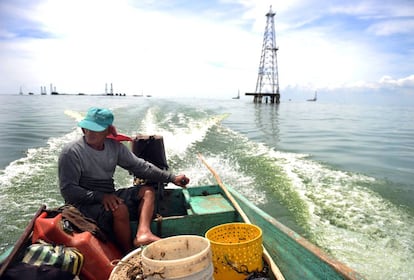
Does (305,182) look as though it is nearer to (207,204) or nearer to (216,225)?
(207,204)

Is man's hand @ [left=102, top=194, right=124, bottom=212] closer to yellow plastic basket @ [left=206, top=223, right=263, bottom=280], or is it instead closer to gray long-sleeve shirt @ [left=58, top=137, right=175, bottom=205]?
gray long-sleeve shirt @ [left=58, top=137, right=175, bottom=205]

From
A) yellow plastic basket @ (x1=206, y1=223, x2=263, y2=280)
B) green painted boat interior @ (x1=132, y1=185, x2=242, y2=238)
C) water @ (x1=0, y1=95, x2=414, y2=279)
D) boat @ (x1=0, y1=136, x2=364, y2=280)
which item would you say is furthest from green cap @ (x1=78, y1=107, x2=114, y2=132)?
water @ (x1=0, y1=95, x2=414, y2=279)

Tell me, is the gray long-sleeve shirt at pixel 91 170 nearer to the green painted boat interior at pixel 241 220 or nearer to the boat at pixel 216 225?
the boat at pixel 216 225

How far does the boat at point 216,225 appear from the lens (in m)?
2.32

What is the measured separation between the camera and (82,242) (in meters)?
2.37

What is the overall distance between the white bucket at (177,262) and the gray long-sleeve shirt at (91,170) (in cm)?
130

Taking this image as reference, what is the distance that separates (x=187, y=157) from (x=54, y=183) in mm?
3878

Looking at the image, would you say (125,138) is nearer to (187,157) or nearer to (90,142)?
(90,142)

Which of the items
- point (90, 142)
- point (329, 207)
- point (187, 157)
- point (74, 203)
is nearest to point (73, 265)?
point (74, 203)

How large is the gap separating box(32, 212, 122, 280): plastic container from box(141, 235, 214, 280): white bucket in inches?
28.4

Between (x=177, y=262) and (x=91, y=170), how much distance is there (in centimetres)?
187

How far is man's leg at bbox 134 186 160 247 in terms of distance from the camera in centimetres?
279

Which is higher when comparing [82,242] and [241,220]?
[82,242]

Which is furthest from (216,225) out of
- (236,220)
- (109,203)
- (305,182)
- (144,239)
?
(305,182)
